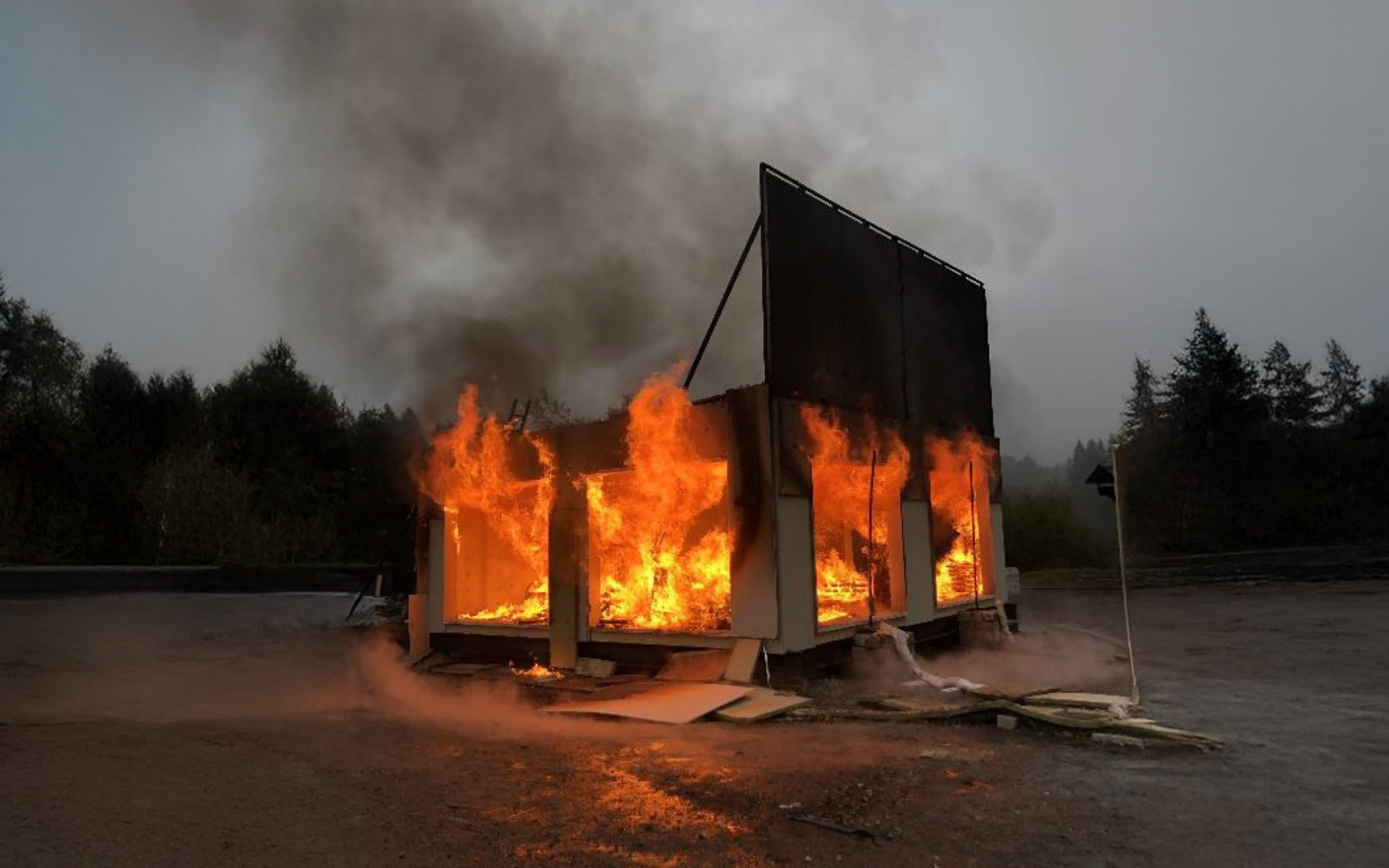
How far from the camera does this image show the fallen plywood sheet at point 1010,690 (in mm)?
9539

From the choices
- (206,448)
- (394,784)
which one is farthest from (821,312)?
(206,448)

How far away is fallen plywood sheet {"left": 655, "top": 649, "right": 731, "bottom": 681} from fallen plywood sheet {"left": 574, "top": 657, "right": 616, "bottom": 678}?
2.93 ft

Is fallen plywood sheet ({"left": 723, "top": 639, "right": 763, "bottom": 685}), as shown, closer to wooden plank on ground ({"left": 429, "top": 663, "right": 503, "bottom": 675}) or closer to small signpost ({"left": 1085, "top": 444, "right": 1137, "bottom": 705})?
wooden plank on ground ({"left": 429, "top": 663, "right": 503, "bottom": 675})

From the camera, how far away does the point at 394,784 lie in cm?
680

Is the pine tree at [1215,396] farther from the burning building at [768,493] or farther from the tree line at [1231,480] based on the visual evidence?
the burning building at [768,493]

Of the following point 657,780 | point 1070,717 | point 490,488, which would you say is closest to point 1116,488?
point 1070,717

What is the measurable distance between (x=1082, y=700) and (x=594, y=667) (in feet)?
21.8

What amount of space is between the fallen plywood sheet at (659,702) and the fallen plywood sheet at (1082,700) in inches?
133

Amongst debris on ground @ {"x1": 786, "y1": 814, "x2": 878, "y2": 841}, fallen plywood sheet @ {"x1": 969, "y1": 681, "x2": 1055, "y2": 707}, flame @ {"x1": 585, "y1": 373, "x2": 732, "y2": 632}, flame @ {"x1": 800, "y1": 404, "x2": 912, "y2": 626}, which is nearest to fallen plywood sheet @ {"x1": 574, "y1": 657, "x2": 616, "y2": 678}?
flame @ {"x1": 585, "y1": 373, "x2": 732, "y2": 632}

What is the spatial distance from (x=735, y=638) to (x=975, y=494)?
26.5 feet

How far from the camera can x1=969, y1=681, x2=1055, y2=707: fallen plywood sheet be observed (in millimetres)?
9539

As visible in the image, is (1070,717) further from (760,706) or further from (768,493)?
(768,493)

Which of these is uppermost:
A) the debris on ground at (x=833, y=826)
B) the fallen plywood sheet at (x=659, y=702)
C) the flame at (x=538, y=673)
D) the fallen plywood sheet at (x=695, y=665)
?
the fallen plywood sheet at (x=695, y=665)

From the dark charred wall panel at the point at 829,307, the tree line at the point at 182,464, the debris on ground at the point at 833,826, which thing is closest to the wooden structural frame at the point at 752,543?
the dark charred wall panel at the point at 829,307
